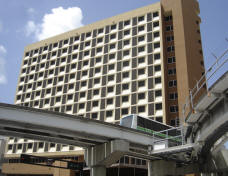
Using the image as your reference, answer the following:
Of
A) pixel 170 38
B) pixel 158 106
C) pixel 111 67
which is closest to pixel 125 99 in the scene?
pixel 158 106

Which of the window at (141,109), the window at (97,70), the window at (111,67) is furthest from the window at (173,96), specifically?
the window at (97,70)

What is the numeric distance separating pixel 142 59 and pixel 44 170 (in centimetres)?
3220

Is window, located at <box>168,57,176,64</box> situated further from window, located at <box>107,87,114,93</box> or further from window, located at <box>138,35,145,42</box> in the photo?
window, located at <box>107,87,114,93</box>

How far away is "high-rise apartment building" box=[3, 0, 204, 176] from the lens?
188 ft

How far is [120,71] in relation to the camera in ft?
207

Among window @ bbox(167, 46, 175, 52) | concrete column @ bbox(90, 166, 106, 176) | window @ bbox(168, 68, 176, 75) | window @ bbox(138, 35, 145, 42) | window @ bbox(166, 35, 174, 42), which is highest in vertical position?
window @ bbox(138, 35, 145, 42)

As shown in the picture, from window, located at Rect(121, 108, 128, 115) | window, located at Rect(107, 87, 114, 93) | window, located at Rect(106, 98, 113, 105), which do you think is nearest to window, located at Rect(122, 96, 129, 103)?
window, located at Rect(121, 108, 128, 115)

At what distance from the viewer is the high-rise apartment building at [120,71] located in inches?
2250

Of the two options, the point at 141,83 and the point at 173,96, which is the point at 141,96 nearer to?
the point at 141,83

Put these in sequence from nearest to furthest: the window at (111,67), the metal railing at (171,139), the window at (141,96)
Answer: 1. the metal railing at (171,139)
2. the window at (141,96)
3. the window at (111,67)

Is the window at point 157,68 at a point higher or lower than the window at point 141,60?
lower

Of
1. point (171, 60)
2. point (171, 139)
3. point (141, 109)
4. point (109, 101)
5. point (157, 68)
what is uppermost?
point (171, 60)

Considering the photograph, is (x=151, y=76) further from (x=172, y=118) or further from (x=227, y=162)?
(x=227, y=162)

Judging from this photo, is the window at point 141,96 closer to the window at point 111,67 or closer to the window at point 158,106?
the window at point 158,106
